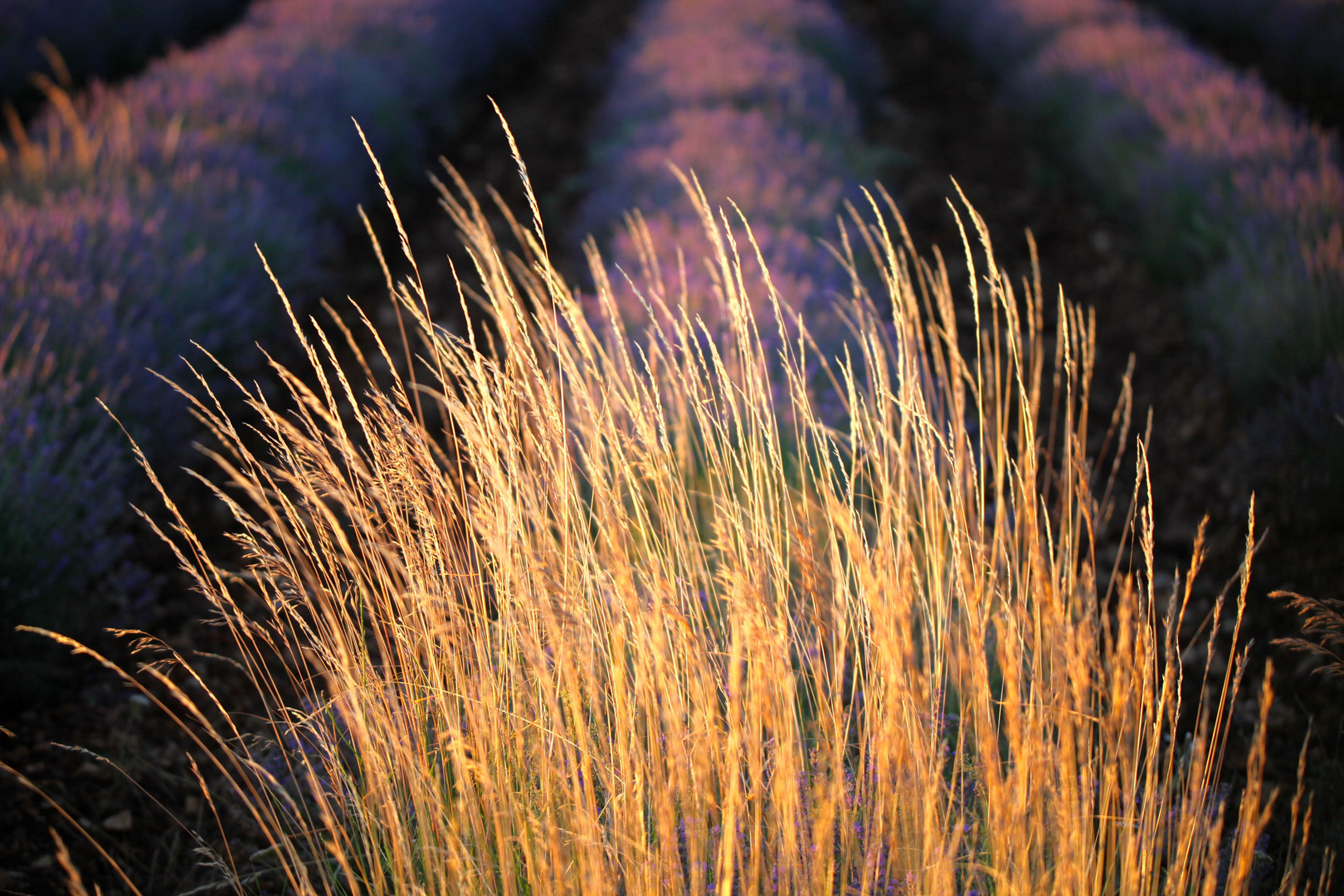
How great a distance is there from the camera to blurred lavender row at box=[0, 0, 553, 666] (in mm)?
2473

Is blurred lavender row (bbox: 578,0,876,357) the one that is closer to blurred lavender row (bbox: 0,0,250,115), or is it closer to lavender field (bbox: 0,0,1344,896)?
lavender field (bbox: 0,0,1344,896)

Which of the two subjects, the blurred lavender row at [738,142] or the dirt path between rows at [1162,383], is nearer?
the dirt path between rows at [1162,383]

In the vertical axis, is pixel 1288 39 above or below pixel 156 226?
above

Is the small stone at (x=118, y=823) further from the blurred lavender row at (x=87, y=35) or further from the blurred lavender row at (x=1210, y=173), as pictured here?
the blurred lavender row at (x=87, y=35)

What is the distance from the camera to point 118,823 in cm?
202

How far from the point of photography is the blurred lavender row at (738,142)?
3600 mm

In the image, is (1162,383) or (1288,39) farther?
(1288,39)

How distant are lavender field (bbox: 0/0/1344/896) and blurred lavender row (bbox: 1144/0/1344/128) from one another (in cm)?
8

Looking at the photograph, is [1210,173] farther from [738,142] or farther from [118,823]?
[118,823]

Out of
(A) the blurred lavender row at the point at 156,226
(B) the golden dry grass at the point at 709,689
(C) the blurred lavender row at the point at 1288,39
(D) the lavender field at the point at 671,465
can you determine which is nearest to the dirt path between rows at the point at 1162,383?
(D) the lavender field at the point at 671,465

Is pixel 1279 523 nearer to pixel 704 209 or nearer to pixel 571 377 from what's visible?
pixel 704 209

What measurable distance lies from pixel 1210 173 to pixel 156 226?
4.94 meters

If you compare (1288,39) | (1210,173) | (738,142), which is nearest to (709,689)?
(738,142)

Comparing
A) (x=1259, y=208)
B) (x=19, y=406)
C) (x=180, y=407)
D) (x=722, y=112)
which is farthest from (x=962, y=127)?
(x=19, y=406)
